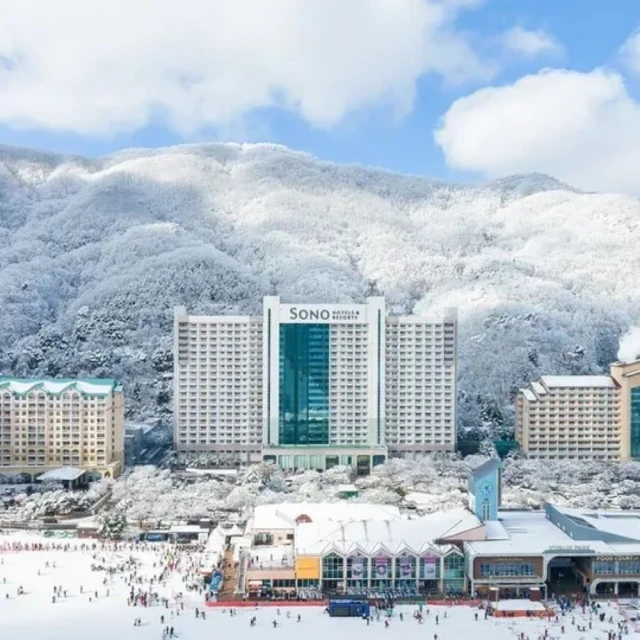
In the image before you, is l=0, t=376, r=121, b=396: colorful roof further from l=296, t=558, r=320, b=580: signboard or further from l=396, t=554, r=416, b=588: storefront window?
l=396, t=554, r=416, b=588: storefront window

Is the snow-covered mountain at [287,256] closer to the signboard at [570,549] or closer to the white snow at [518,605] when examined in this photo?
the signboard at [570,549]

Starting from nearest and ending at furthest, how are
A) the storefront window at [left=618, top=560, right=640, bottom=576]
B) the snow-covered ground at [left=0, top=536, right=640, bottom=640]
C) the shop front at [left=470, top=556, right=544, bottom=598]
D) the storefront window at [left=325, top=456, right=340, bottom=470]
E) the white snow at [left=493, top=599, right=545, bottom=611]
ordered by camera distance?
the snow-covered ground at [left=0, top=536, right=640, bottom=640] → the white snow at [left=493, top=599, right=545, bottom=611] → the shop front at [left=470, top=556, right=544, bottom=598] → the storefront window at [left=618, top=560, right=640, bottom=576] → the storefront window at [left=325, top=456, right=340, bottom=470]

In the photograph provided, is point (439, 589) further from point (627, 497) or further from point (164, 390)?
point (164, 390)

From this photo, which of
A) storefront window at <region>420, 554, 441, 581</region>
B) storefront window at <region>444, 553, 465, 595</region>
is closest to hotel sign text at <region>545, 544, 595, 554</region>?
storefront window at <region>444, 553, 465, 595</region>

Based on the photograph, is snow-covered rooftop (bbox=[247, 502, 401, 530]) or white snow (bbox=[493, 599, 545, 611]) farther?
snow-covered rooftop (bbox=[247, 502, 401, 530])

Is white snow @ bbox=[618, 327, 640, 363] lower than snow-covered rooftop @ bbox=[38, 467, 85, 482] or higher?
higher

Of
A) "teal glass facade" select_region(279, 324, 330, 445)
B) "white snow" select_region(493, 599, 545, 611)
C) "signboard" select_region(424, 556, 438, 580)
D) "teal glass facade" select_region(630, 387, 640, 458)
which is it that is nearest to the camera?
"white snow" select_region(493, 599, 545, 611)
